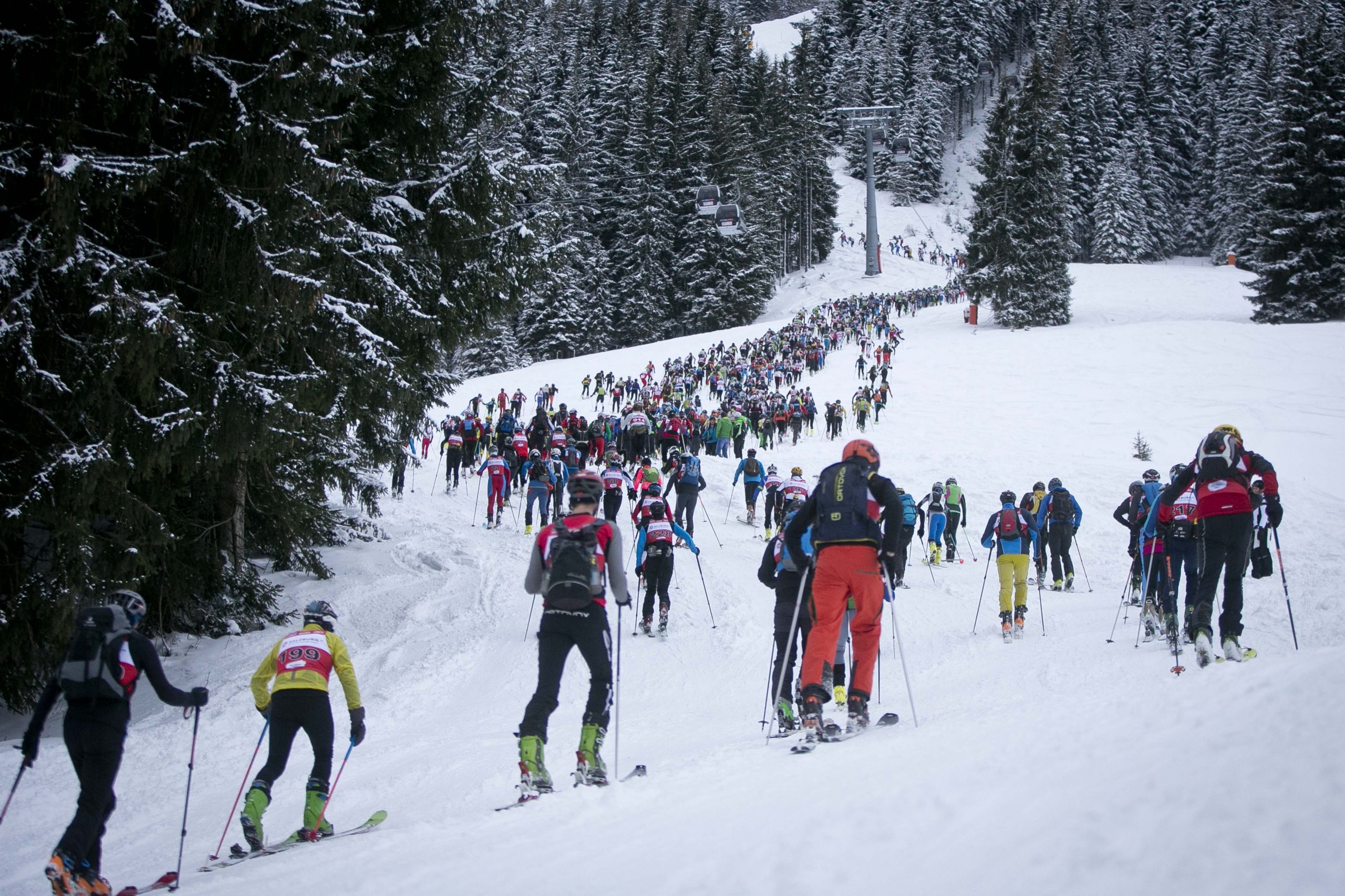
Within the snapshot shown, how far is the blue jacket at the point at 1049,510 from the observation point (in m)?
13.1

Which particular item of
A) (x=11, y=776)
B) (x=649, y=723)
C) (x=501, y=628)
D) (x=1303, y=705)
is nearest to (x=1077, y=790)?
(x=1303, y=705)

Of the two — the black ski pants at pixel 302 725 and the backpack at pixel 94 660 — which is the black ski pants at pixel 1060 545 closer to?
the black ski pants at pixel 302 725

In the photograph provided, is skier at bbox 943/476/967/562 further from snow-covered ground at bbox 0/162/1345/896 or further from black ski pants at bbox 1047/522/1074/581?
black ski pants at bbox 1047/522/1074/581

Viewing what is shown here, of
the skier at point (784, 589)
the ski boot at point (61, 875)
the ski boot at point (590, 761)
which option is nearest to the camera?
the ski boot at point (61, 875)

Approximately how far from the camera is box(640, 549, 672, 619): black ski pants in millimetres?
10414

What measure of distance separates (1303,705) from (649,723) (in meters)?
5.34

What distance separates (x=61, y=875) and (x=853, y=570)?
14.4 ft

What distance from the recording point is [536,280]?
11.2 m

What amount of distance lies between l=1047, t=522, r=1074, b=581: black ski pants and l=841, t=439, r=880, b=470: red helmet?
9.15 m

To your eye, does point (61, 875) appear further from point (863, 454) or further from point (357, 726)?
point (863, 454)

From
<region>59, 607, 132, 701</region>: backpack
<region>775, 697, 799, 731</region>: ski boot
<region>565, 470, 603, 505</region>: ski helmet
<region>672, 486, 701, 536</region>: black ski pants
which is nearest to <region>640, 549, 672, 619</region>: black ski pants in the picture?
<region>775, 697, 799, 731</region>: ski boot

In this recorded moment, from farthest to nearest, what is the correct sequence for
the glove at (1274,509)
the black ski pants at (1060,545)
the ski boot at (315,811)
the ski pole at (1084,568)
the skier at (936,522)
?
1. the skier at (936,522)
2. the ski pole at (1084,568)
3. the black ski pants at (1060,545)
4. the glove at (1274,509)
5. the ski boot at (315,811)

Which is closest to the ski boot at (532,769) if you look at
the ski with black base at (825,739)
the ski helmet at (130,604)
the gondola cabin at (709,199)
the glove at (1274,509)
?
the ski with black base at (825,739)

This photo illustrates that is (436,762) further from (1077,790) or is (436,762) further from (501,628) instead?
(1077,790)
